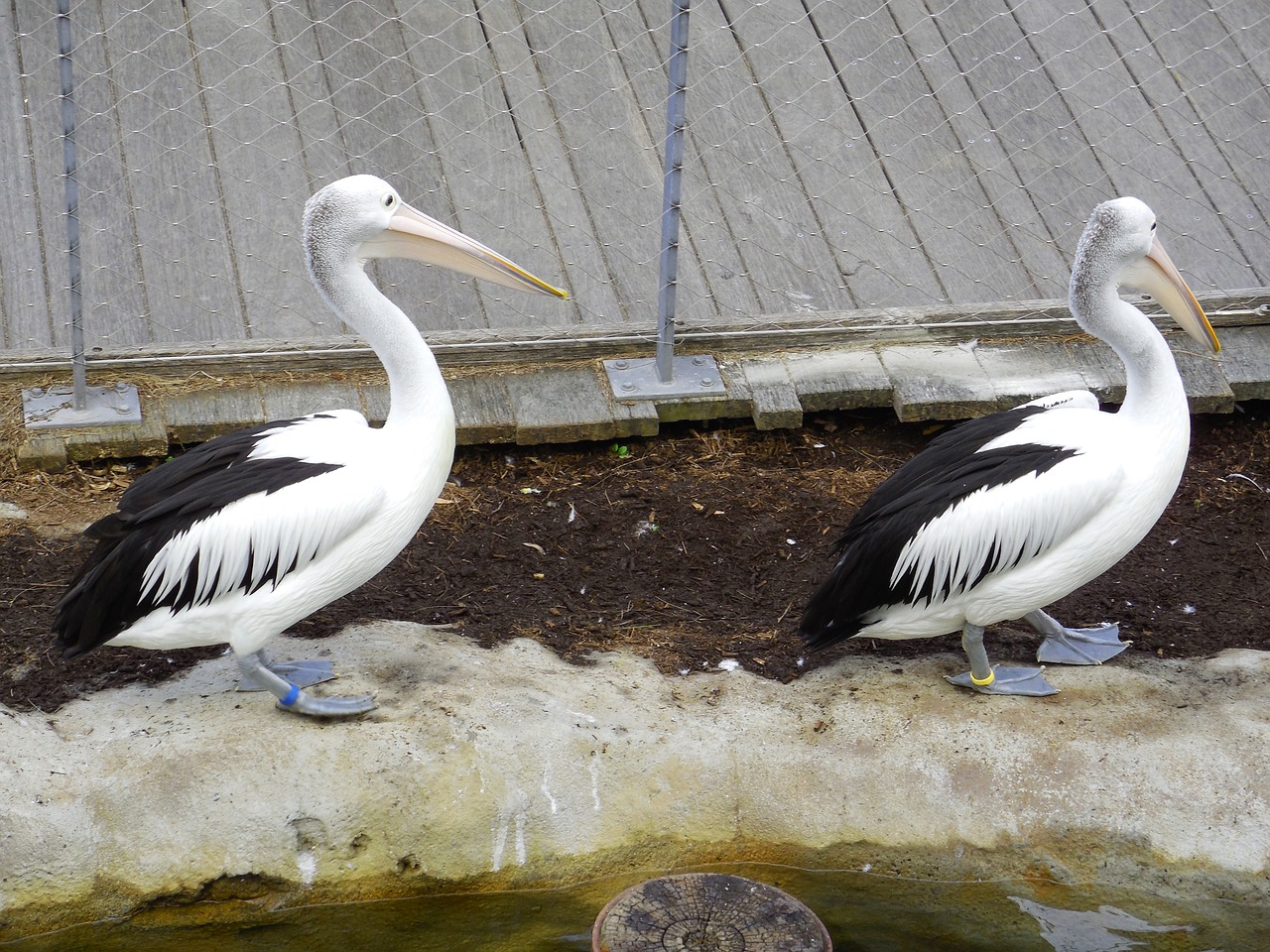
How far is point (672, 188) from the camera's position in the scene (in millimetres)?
3932

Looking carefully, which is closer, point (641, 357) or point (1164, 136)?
point (641, 357)

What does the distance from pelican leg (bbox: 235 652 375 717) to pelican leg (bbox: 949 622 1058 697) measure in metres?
1.30

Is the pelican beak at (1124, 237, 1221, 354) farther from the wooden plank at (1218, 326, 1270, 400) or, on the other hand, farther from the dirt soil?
the wooden plank at (1218, 326, 1270, 400)

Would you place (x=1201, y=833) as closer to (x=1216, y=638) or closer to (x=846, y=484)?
(x=1216, y=638)

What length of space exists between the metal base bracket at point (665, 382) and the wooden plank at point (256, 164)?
91cm

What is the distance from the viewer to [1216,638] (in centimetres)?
351

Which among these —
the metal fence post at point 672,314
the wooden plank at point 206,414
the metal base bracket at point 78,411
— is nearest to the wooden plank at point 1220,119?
the metal fence post at point 672,314

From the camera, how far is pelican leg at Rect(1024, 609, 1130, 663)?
11.1 ft

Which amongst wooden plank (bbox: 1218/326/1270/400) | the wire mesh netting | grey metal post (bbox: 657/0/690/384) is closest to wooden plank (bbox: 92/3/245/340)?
the wire mesh netting

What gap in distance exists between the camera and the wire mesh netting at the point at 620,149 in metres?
4.47

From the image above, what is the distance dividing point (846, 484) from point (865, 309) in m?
0.67

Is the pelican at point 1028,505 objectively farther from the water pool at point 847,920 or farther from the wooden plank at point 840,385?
the wooden plank at point 840,385

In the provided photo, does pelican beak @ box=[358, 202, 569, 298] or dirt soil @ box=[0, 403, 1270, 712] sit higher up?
pelican beak @ box=[358, 202, 569, 298]

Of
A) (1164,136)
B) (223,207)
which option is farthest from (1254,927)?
(223,207)
